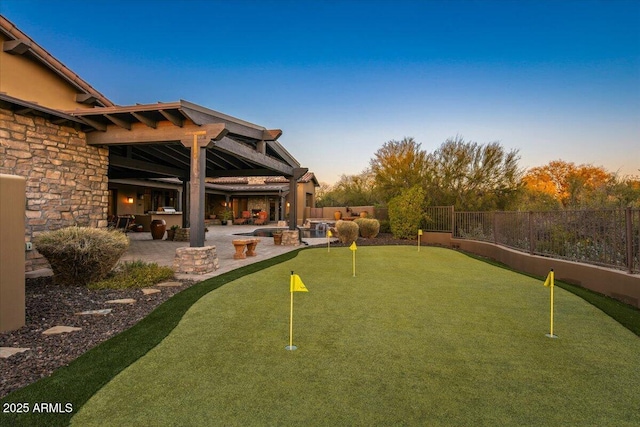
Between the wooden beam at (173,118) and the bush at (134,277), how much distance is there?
126 inches

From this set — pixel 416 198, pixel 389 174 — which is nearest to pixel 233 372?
pixel 416 198

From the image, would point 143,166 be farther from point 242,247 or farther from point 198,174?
point 198,174

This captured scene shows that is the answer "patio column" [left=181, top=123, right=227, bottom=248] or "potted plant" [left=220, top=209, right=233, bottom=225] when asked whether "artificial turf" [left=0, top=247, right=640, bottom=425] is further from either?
"potted plant" [left=220, top=209, right=233, bottom=225]

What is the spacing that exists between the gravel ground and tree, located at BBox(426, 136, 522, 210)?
524 inches

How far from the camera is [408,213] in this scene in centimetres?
1436

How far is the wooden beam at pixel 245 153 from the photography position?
297 inches

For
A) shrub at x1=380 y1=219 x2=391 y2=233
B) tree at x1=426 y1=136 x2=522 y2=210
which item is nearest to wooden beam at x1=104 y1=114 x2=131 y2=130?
shrub at x1=380 y1=219 x2=391 y2=233

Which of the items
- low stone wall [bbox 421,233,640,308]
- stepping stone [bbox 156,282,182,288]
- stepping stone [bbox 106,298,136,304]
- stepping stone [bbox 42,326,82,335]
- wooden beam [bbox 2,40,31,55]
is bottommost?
stepping stone [bbox 42,326,82,335]

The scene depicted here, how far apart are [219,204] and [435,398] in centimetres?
2713

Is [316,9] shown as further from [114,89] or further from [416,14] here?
[114,89]

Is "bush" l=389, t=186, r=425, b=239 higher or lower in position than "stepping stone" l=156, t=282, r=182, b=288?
higher

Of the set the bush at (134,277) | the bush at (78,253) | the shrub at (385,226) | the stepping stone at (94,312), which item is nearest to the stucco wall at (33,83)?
the bush at (78,253)

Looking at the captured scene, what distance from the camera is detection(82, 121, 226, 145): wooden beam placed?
6.84m

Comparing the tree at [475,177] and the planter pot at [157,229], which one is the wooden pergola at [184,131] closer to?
the planter pot at [157,229]
